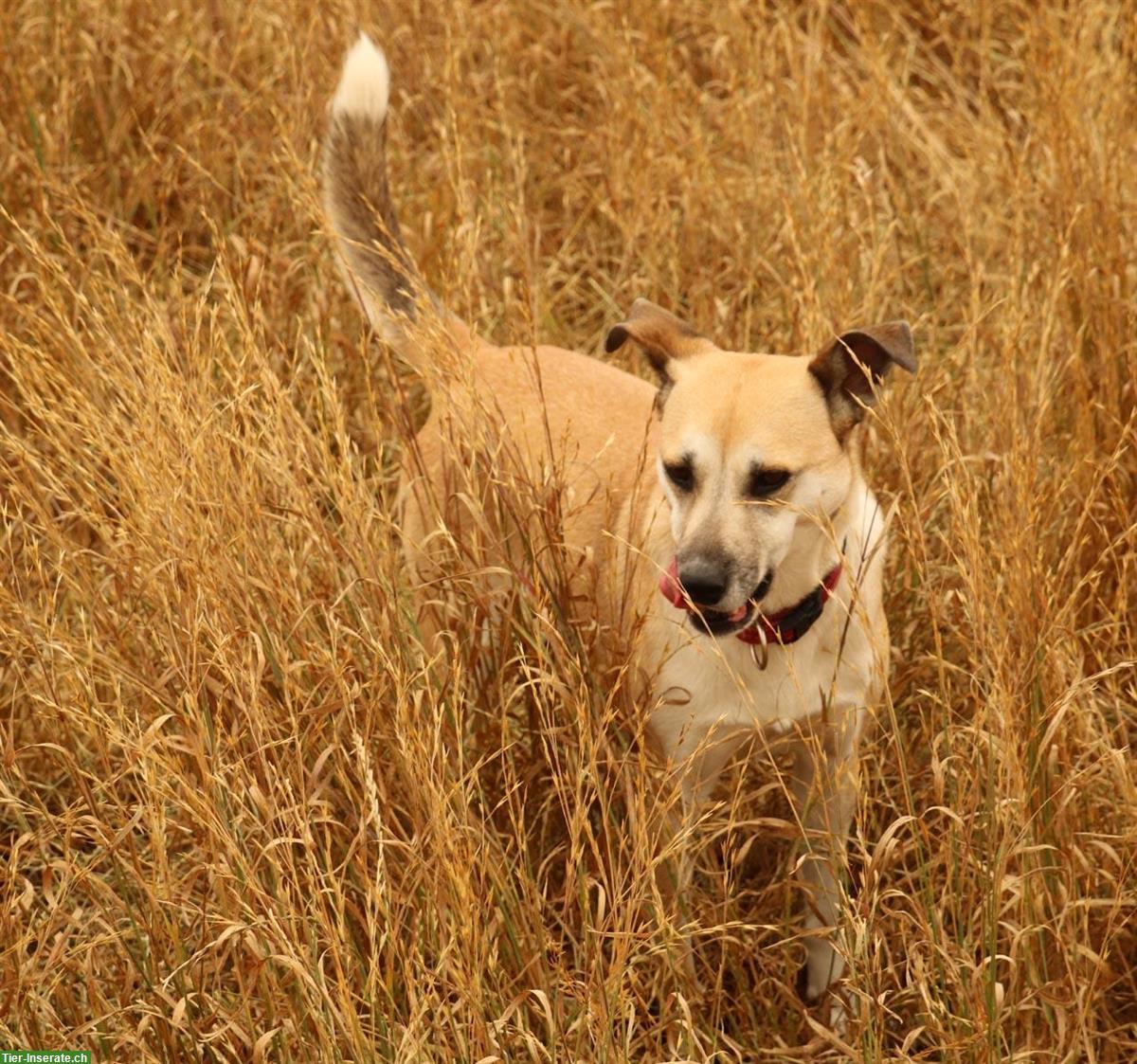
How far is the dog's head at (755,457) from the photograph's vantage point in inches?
109

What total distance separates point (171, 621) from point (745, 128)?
9.22 ft

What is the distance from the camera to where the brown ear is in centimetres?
314

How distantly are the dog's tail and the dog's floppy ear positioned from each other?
3.29ft

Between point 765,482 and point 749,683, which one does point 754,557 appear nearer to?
point 765,482

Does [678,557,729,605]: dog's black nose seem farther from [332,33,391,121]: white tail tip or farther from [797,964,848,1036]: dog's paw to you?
[332,33,391,121]: white tail tip

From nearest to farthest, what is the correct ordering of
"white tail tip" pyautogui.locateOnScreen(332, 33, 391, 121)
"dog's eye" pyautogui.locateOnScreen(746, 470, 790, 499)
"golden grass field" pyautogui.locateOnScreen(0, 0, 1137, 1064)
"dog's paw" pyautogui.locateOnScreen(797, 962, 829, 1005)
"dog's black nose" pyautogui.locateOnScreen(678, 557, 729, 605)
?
"golden grass field" pyautogui.locateOnScreen(0, 0, 1137, 1064) < "dog's black nose" pyautogui.locateOnScreen(678, 557, 729, 605) < "dog's eye" pyautogui.locateOnScreen(746, 470, 790, 499) < "dog's paw" pyautogui.locateOnScreen(797, 962, 829, 1005) < "white tail tip" pyautogui.locateOnScreen(332, 33, 391, 121)

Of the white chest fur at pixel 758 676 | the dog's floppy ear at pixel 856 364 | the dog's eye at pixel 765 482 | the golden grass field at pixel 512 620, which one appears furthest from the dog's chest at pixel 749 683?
the dog's floppy ear at pixel 856 364

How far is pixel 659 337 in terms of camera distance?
320 cm

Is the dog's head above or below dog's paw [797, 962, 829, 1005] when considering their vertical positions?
above

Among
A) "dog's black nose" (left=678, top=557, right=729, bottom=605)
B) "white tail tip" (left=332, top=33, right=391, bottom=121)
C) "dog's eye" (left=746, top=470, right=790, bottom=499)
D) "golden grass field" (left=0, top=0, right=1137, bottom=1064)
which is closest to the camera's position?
"golden grass field" (left=0, top=0, right=1137, bottom=1064)

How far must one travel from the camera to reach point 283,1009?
2475mm

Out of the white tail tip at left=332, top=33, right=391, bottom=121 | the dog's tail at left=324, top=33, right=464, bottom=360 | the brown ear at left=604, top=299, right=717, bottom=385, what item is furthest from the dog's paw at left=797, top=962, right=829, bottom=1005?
the white tail tip at left=332, top=33, right=391, bottom=121

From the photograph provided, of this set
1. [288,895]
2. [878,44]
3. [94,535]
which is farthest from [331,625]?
[878,44]

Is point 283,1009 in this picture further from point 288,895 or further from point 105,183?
point 105,183
